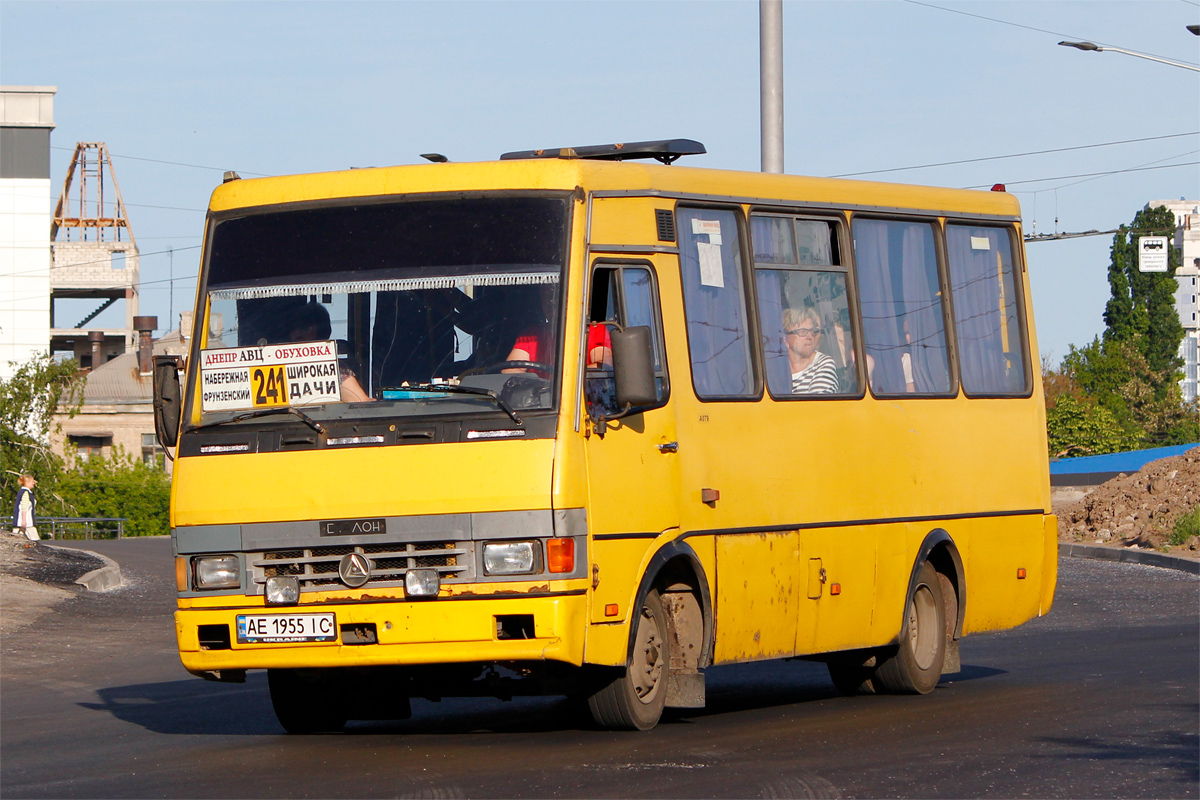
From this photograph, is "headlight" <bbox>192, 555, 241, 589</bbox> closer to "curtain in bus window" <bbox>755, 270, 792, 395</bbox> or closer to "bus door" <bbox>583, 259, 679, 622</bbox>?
"bus door" <bbox>583, 259, 679, 622</bbox>

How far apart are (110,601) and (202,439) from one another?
52.0 feet

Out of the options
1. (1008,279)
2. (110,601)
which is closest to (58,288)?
(110,601)

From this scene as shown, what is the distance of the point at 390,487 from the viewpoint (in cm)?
960

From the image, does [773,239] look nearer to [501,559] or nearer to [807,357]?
[807,357]

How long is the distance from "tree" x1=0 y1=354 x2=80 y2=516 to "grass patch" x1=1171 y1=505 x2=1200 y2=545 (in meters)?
40.6

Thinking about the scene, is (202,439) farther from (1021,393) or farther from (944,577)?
(1021,393)

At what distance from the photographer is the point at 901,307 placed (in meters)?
12.9

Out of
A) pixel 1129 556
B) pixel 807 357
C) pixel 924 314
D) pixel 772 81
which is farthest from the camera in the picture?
pixel 1129 556

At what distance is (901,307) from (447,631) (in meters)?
4.77

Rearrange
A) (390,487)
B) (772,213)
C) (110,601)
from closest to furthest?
(390,487)
(772,213)
(110,601)

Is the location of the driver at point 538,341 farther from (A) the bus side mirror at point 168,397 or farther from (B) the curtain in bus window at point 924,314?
(B) the curtain in bus window at point 924,314

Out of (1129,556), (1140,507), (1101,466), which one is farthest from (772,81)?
(1101,466)

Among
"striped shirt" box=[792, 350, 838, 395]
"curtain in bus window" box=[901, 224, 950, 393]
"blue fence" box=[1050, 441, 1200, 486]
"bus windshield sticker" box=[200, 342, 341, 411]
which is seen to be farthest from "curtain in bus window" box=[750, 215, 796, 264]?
"blue fence" box=[1050, 441, 1200, 486]

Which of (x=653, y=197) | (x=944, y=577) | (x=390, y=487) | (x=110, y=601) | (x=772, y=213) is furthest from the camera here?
(x=110, y=601)
